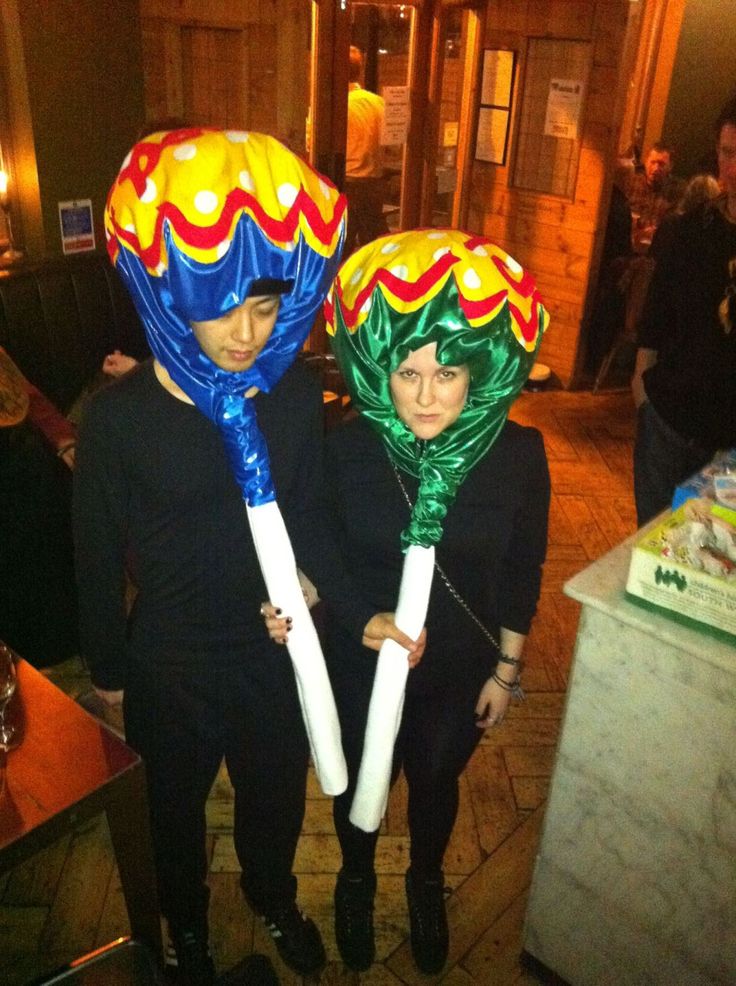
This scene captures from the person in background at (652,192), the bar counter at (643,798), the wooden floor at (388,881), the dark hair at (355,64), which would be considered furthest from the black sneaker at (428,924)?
the person in background at (652,192)

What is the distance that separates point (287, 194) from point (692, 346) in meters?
1.32

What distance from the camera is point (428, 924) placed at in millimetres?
1729

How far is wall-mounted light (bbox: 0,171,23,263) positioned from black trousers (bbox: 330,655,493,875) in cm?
238

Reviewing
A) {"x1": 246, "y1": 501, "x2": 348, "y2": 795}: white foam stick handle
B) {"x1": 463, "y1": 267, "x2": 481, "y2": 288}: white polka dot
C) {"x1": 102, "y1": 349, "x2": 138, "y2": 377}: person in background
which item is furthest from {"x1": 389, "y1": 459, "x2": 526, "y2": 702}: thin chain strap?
{"x1": 102, "y1": 349, "x2": 138, "y2": 377}: person in background

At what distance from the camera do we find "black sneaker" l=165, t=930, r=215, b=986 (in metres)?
1.58

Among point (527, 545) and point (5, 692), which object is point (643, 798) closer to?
point (527, 545)

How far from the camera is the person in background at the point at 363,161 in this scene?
4.21 metres

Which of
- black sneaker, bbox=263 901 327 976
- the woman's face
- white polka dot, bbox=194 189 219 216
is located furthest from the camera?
black sneaker, bbox=263 901 327 976

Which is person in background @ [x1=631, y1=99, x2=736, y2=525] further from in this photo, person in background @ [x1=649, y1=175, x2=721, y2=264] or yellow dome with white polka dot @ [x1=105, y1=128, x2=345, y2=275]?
yellow dome with white polka dot @ [x1=105, y1=128, x2=345, y2=275]

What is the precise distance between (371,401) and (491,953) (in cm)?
124

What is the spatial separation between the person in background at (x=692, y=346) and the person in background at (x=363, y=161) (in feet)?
7.93

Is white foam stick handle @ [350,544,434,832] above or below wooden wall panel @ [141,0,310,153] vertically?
below

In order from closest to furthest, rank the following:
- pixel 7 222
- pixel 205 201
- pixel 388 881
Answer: pixel 205 201
pixel 388 881
pixel 7 222

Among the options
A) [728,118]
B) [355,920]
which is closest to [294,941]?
[355,920]
